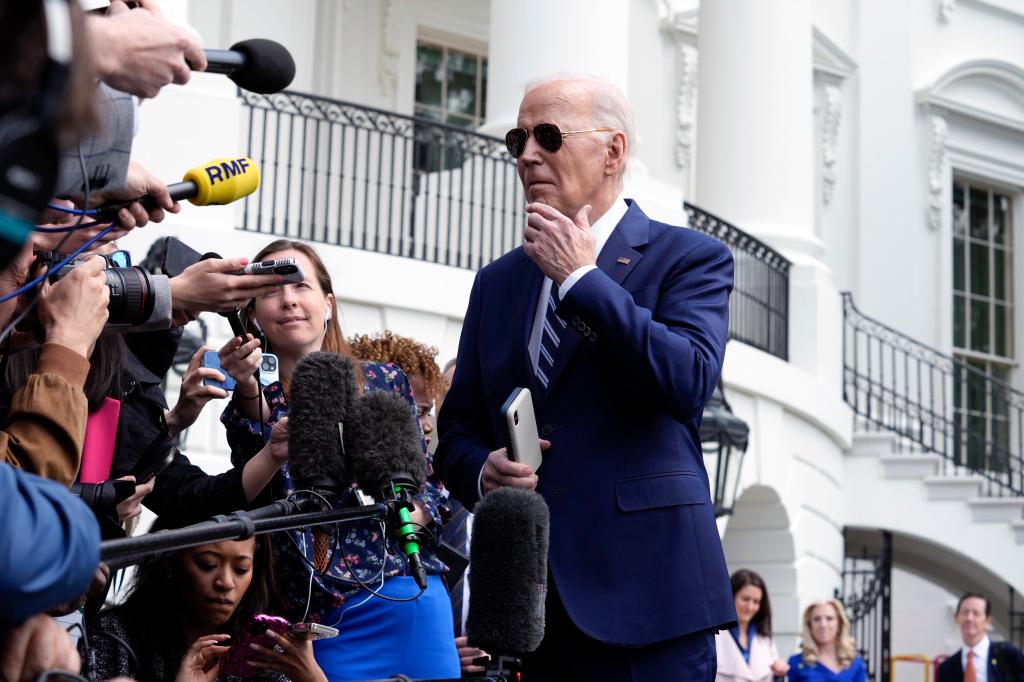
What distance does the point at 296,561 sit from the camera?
412 centimetres

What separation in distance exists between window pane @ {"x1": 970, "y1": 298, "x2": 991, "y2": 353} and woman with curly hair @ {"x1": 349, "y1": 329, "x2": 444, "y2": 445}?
615 inches

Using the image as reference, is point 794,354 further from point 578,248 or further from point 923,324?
point 578,248

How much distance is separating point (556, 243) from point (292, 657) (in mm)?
1184

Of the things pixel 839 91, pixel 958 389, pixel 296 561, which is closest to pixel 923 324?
pixel 958 389

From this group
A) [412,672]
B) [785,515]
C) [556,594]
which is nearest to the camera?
[556,594]

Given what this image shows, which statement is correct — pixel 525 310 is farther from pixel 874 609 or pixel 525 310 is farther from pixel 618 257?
pixel 874 609

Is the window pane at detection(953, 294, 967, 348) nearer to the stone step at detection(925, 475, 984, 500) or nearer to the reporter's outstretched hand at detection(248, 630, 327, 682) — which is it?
the stone step at detection(925, 475, 984, 500)

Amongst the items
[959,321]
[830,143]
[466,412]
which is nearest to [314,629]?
[466,412]

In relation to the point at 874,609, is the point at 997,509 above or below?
above

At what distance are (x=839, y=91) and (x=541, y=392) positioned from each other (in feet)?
52.6

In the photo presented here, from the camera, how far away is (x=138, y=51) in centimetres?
247

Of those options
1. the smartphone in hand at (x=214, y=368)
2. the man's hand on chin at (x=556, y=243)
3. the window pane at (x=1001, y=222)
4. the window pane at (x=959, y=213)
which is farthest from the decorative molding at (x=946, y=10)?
the man's hand on chin at (x=556, y=243)

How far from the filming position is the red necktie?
12.4m

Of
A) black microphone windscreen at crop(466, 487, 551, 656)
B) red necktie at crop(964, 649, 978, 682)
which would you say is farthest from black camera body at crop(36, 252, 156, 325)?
red necktie at crop(964, 649, 978, 682)
